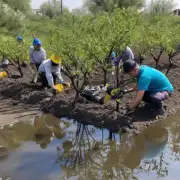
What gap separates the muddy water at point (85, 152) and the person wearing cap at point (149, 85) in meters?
0.52

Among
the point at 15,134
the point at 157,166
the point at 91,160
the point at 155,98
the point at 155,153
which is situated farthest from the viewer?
the point at 155,98

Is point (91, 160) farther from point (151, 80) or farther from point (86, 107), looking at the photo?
point (151, 80)

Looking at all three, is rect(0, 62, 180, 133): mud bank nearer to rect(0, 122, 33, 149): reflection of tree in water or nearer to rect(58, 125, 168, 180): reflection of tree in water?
Answer: rect(58, 125, 168, 180): reflection of tree in water

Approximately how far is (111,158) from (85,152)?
0.47 meters

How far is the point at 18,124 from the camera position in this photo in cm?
649

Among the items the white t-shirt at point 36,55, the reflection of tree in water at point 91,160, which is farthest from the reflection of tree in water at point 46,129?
the white t-shirt at point 36,55

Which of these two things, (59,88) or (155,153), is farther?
(59,88)

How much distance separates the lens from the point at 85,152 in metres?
5.03

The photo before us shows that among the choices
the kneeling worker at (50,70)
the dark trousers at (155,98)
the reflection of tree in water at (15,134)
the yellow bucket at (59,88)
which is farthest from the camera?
the yellow bucket at (59,88)

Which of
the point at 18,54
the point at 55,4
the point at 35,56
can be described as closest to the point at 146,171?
the point at 35,56

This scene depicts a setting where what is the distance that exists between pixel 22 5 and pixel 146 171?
84.3 ft

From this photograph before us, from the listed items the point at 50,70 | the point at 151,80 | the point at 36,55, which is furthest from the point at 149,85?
the point at 36,55

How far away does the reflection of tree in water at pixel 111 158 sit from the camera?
435 cm

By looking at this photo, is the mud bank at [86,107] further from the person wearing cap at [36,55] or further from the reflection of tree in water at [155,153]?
the person wearing cap at [36,55]
